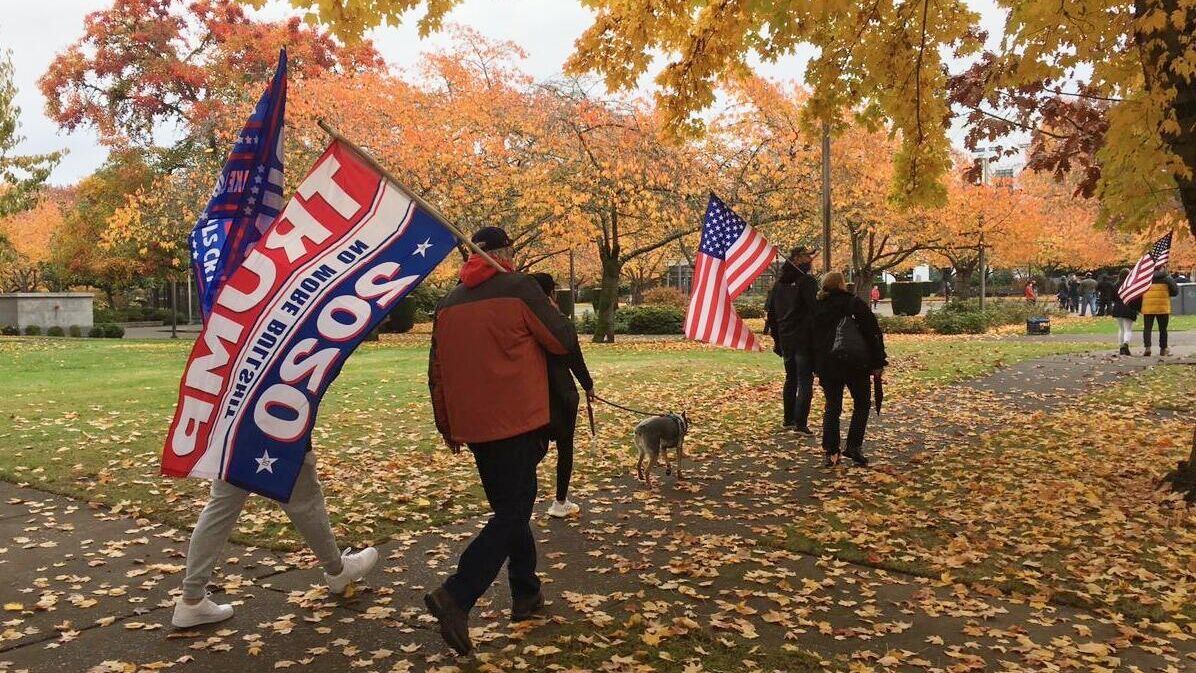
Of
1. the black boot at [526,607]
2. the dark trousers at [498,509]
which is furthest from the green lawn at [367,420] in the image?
the dark trousers at [498,509]

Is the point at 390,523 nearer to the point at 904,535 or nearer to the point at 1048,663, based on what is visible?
the point at 904,535

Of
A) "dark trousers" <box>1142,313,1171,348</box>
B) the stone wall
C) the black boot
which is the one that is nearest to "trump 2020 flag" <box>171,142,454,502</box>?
the black boot

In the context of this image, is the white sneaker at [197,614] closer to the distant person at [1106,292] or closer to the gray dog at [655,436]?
the gray dog at [655,436]

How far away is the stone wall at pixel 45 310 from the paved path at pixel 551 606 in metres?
30.6

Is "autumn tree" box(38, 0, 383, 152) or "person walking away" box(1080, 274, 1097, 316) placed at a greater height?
"autumn tree" box(38, 0, 383, 152)

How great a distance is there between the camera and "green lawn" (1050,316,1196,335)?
2538cm

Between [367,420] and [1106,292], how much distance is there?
21870mm

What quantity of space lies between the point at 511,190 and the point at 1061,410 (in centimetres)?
1652

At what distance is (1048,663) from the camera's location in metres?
3.84

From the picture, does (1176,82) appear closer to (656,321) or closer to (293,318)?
(293,318)

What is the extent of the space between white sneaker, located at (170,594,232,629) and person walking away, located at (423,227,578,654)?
114cm

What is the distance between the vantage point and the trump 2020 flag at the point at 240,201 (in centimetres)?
446

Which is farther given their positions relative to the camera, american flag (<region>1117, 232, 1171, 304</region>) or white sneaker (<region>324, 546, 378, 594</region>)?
american flag (<region>1117, 232, 1171, 304</region>)

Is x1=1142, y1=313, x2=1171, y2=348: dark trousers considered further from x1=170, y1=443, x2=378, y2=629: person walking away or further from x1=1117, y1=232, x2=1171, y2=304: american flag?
x1=170, y1=443, x2=378, y2=629: person walking away
